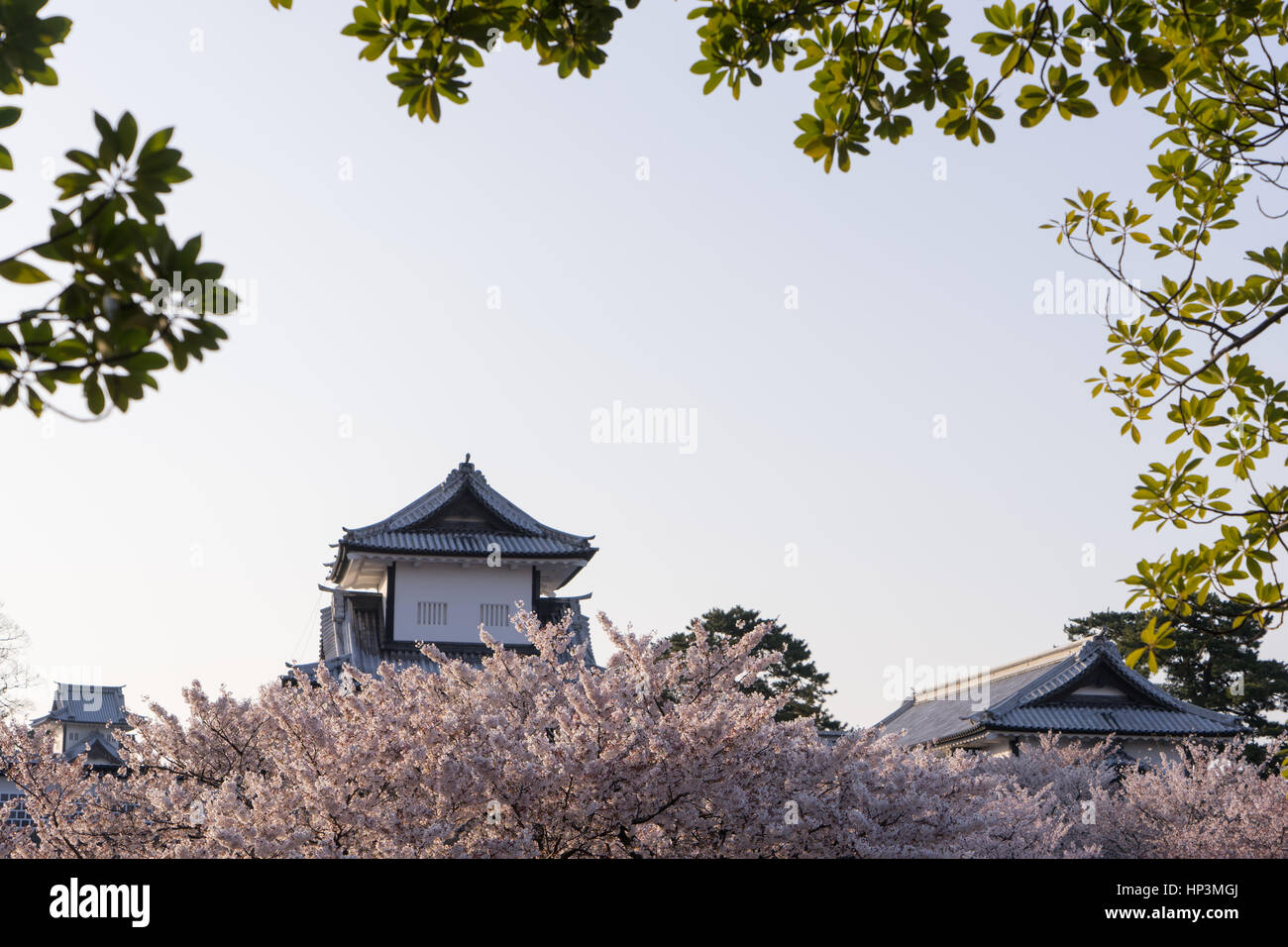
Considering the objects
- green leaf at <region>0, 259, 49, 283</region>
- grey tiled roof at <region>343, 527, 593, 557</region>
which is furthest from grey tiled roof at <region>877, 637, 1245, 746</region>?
green leaf at <region>0, 259, 49, 283</region>

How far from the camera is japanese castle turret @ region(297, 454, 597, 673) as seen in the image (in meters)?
23.8

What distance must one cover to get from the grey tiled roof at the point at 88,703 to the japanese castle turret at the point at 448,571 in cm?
3689

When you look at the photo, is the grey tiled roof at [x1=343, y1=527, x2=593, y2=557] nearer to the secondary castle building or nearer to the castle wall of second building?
the castle wall of second building

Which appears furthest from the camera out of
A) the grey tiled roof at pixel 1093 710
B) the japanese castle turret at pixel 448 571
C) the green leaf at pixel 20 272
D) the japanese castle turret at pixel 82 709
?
the japanese castle turret at pixel 82 709

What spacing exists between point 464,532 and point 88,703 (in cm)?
4319

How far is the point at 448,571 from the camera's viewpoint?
80.3 ft

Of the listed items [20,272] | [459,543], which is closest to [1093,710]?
[459,543]

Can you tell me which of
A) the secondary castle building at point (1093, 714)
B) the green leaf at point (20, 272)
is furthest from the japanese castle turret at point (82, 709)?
the green leaf at point (20, 272)

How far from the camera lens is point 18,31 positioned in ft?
7.28

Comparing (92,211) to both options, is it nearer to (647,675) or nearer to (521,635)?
(647,675)

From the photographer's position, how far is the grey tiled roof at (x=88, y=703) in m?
55.7

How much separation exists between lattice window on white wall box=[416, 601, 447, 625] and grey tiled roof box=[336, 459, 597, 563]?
1.21 m

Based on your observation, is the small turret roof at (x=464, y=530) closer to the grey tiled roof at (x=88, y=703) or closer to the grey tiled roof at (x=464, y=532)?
the grey tiled roof at (x=464, y=532)

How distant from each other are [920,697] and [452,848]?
3809 cm
